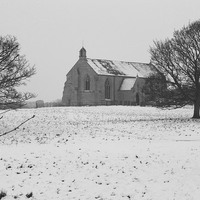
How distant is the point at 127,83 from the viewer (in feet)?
257

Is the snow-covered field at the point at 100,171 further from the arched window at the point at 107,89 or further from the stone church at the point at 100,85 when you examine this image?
the arched window at the point at 107,89

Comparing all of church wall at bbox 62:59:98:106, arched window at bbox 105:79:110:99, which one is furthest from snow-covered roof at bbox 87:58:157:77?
arched window at bbox 105:79:110:99

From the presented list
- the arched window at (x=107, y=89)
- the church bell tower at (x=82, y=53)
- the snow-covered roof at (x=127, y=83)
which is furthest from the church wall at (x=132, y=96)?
the church bell tower at (x=82, y=53)

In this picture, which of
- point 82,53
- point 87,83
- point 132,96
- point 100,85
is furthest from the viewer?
point 82,53

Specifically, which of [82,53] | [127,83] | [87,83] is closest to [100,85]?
[87,83]

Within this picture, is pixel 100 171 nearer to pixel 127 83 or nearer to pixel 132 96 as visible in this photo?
pixel 132 96

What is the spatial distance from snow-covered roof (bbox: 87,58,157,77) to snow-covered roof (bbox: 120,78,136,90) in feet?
6.77

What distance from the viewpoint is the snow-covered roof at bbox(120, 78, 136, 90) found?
77062 millimetres

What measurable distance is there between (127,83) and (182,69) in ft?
137

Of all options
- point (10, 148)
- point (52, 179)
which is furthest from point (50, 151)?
point (52, 179)

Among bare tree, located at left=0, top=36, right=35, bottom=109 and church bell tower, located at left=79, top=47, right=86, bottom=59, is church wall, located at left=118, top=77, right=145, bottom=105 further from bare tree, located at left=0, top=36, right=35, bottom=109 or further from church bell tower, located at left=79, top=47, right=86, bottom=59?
bare tree, located at left=0, top=36, right=35, bottom=109

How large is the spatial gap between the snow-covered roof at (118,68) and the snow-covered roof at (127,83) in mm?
2062

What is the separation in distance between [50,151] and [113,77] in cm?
6243

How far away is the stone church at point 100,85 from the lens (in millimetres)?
76250
